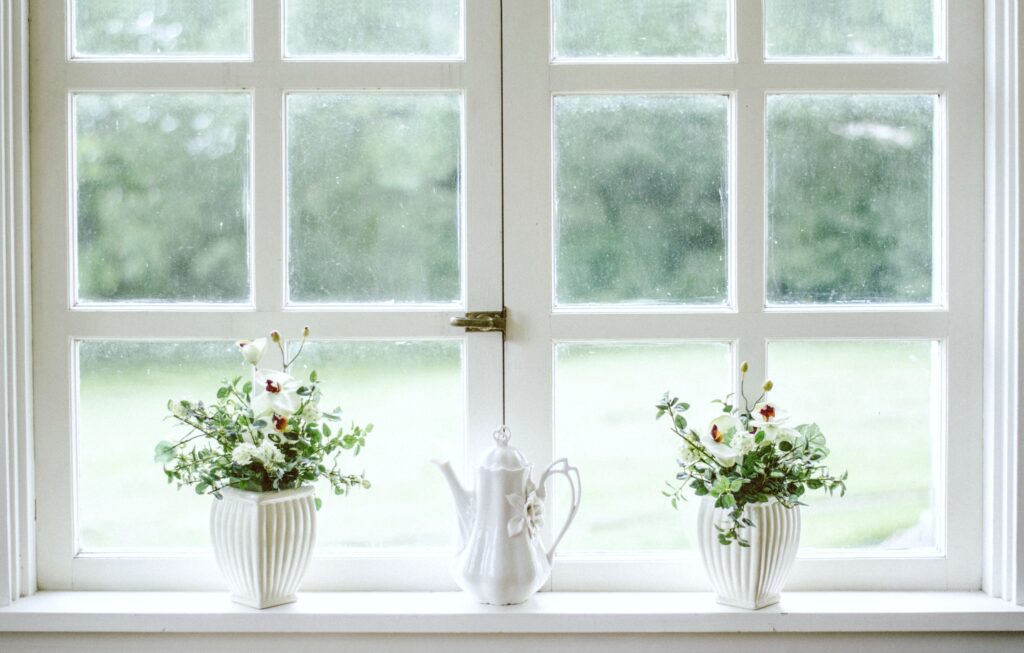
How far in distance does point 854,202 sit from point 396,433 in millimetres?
948

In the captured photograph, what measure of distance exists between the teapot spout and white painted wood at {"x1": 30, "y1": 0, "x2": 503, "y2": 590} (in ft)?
0.39

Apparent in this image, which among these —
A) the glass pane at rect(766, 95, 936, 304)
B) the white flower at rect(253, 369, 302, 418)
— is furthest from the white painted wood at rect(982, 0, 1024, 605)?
the white flower at rect(253, 369, 302, 418)

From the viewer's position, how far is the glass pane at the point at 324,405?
1.66 metres

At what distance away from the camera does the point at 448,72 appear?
1642 mm

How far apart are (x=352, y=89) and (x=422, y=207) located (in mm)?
247

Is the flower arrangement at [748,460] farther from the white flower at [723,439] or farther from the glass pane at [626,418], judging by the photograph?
the glass pane at [626,418]

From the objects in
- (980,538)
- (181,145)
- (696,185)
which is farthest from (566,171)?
(980,538)

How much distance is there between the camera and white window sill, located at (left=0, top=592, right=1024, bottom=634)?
1515 millimetres

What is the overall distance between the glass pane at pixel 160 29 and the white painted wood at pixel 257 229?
1.2 inches

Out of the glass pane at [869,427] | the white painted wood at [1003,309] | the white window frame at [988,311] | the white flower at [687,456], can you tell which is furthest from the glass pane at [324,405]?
the white painted wood at [1003,309]

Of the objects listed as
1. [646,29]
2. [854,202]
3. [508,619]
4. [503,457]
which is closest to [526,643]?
[508,619]

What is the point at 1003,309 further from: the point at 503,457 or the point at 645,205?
the point at 503,457

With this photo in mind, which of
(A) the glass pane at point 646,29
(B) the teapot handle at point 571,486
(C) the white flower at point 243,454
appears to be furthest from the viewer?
(A) the glass pane at point 646,29

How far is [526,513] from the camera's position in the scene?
1.51 m
